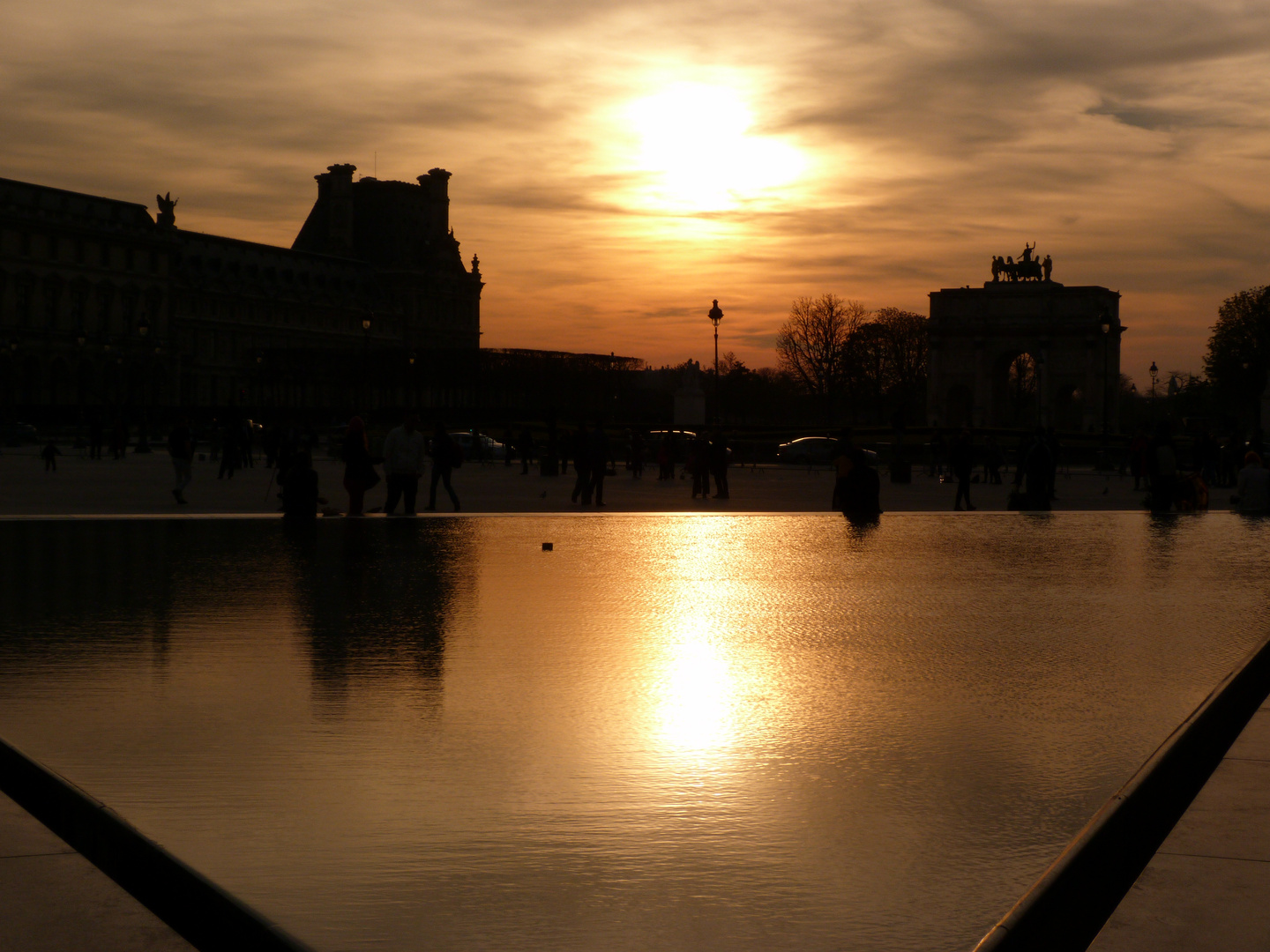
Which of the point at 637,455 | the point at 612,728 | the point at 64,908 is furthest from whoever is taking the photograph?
the point at 637,455

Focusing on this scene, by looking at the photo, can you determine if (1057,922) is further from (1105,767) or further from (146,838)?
(146,838)

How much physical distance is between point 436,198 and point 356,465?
155814 millimetres

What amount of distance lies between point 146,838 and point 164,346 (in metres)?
123

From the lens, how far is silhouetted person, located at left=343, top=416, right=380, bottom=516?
21.2 m

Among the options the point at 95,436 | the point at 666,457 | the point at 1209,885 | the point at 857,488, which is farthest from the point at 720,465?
the point at 95,436

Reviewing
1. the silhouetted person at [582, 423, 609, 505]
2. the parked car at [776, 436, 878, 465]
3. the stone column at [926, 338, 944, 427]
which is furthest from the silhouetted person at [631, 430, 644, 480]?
the stone column at [926, 338, 944, 427]

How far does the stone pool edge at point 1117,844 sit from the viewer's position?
4.27 metres

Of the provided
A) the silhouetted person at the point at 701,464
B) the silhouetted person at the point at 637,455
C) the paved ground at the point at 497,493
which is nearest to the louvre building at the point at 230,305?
the paved ground at the point at 497,493

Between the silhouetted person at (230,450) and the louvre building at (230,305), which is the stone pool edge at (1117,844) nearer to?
the silhouetted person at (230,450)

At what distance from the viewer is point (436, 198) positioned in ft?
567

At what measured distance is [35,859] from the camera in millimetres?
4734

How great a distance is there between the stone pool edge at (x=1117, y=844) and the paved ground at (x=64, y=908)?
90.7 inches

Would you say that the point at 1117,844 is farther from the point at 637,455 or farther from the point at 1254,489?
the point at 637,455

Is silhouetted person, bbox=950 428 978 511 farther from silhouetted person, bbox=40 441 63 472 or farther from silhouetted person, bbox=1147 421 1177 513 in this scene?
silhouetted person, bbox=40 441 63 472
